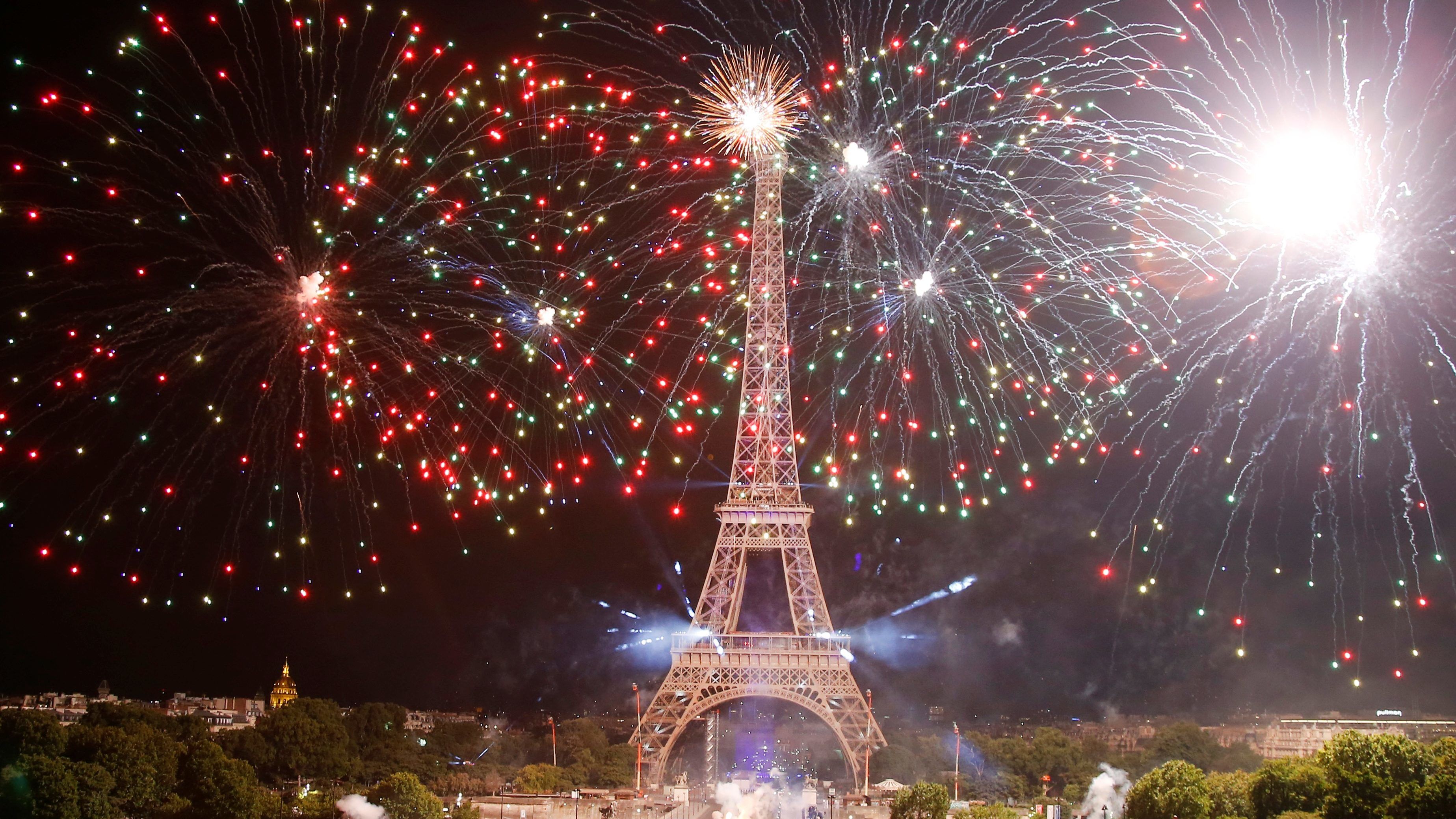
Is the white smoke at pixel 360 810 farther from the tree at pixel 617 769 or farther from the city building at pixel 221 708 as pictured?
the city building at pixel 221 708

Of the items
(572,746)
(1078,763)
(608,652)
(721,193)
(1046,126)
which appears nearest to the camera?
(1046,126)

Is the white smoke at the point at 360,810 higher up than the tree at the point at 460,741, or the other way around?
the tree at the point at 460,741

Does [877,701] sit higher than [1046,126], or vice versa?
[1046,126]

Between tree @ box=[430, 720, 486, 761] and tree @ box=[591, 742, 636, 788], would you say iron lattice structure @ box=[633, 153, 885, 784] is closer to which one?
tree @ box=[591, 742, 636, 788]

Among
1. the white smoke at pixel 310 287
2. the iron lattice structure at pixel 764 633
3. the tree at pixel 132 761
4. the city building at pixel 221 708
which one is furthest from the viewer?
the city building at pixel 221 708

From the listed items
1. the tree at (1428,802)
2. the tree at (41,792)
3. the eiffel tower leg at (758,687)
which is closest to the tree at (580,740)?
the eiffel tower leg at (758,687)

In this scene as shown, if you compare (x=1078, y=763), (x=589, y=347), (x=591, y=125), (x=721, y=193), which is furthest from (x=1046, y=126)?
(x=1078, y=763)

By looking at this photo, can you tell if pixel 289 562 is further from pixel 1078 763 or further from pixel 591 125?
pixel 1078 763

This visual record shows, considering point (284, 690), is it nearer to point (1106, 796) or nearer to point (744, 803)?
point (744, 803)
